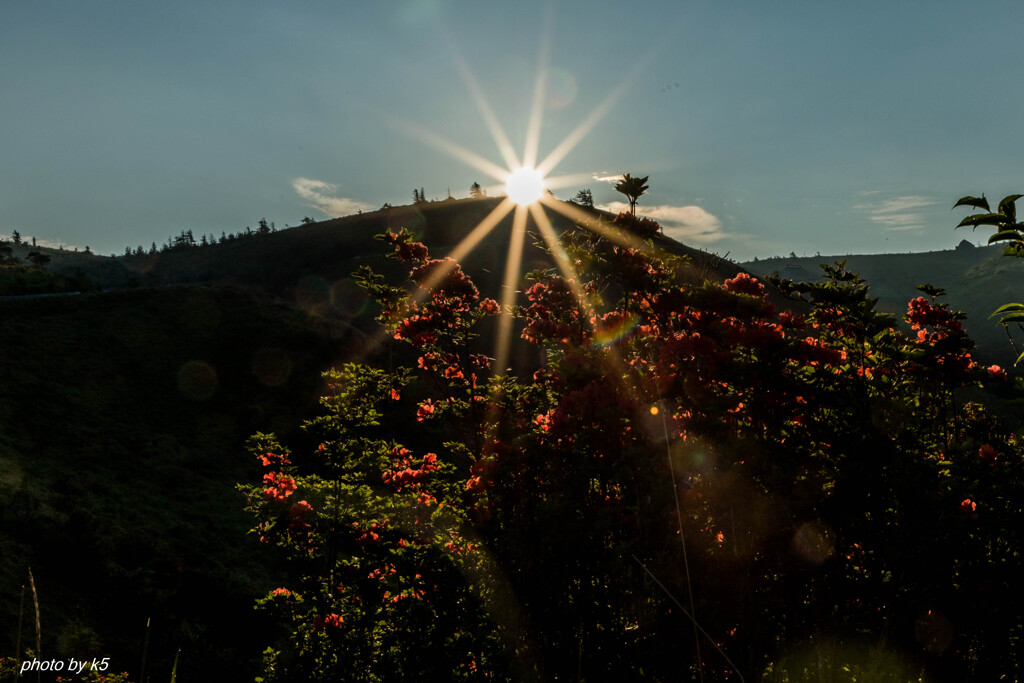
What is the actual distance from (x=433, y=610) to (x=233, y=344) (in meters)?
18.0

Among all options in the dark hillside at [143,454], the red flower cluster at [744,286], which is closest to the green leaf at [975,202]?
the red flower cluster at [744,286]

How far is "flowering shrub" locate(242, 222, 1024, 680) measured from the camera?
11.8 feet

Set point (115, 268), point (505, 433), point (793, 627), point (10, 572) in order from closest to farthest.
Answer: point (793, 627)
point (505, 433)
point (10, 572)
point (115, 268)

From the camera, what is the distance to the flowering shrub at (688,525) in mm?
3592

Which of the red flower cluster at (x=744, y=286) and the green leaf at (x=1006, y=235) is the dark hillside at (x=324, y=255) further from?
the green leaf at (x=1006, y=235)

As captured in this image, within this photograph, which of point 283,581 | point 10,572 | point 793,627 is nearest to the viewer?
point 793,627

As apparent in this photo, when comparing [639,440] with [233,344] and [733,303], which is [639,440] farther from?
[233,344]

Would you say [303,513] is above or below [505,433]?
below

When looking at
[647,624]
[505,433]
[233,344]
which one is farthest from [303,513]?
[233,344]

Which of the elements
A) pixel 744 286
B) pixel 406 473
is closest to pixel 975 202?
pixel 744 286

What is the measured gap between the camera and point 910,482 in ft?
11.3

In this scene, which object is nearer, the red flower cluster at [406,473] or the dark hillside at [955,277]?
the red flower cluster at [406,473]

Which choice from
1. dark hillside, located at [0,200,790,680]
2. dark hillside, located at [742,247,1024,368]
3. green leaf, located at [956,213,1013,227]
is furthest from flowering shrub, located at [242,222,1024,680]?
dark hillside, located at [742,247,1024,368]

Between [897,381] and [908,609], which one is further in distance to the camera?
[897,381]
